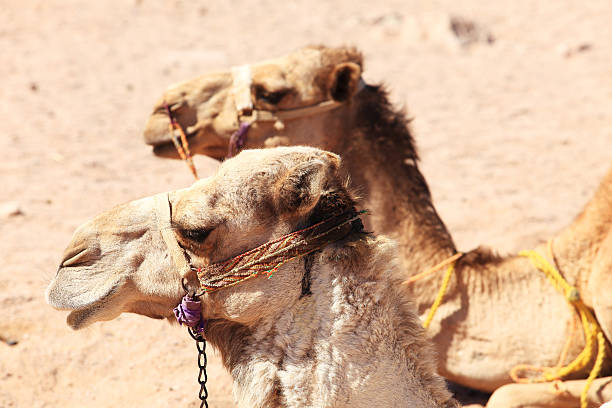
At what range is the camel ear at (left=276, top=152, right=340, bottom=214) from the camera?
2.18 meters

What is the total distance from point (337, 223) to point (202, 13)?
11.3 meters

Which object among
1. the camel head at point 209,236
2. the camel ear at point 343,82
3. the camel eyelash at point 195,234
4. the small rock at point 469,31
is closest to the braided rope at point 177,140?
the camel ear at point 343,82

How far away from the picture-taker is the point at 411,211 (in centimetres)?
414

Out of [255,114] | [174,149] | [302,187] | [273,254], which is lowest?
[174,149]

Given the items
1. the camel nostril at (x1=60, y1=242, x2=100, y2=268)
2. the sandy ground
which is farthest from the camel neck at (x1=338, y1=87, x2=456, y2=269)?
the camel nostril at (x1=60, y1=242, x2=100, y2=268)

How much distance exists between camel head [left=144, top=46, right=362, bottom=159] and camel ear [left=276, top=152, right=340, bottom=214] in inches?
85.0

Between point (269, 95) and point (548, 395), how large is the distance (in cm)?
227

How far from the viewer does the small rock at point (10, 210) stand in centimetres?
609

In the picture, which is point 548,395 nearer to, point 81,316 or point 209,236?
point 209,236

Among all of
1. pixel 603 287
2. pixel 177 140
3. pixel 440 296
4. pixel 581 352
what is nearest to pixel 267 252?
pixel 440 296

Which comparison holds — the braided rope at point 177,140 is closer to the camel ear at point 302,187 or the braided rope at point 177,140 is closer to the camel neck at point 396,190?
the camel neck at point 396,190

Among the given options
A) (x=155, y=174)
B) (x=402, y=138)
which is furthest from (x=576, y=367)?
(x=155, y=174)

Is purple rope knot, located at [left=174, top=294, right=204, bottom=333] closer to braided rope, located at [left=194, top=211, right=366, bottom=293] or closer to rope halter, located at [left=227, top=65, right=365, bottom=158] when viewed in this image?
braided rope, located at [left=194, top=211, right=366, bottom=293]

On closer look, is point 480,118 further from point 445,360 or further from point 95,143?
point 445,360
